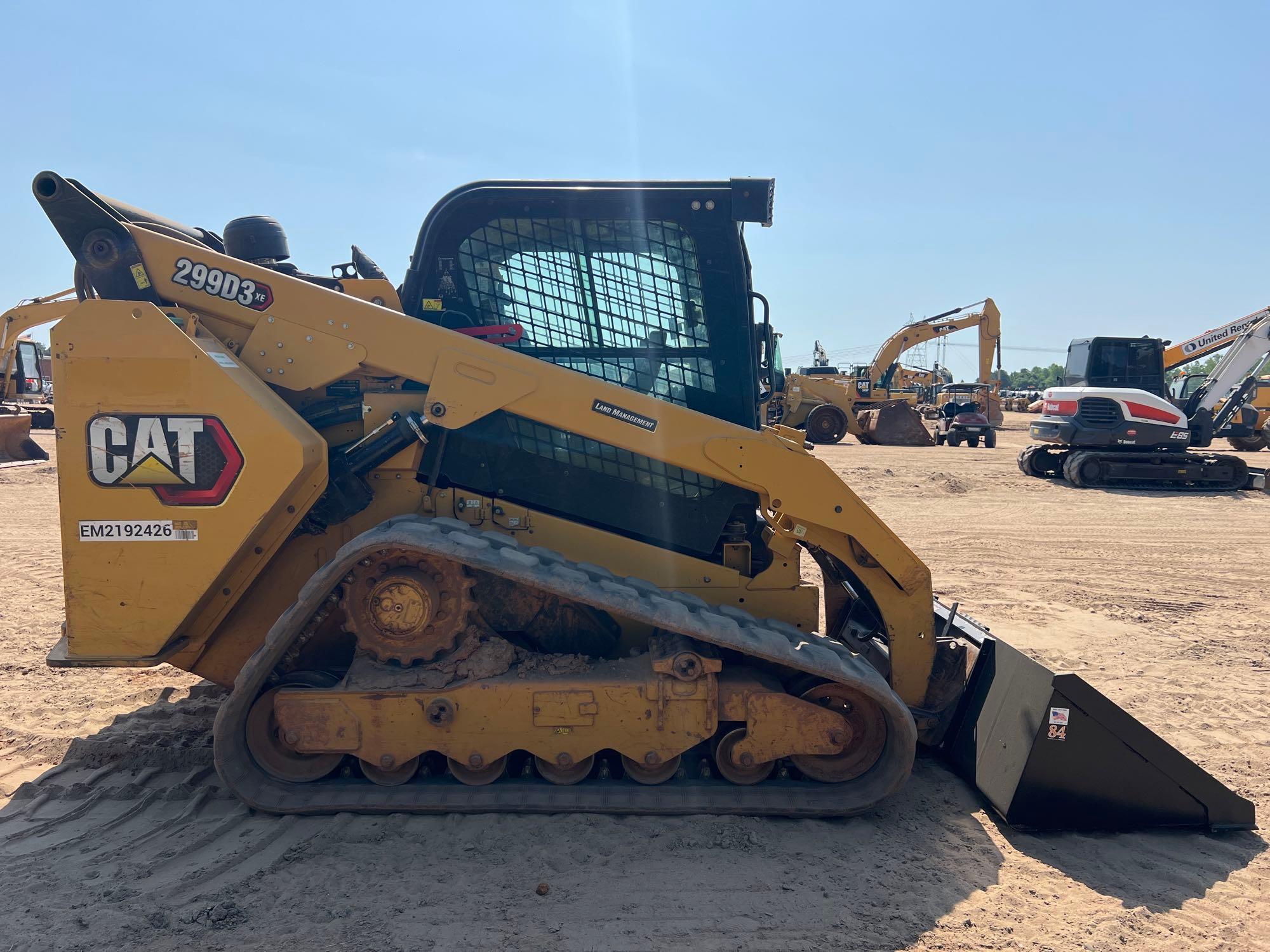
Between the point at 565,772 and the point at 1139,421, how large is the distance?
15.1m

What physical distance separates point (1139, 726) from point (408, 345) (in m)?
3.53

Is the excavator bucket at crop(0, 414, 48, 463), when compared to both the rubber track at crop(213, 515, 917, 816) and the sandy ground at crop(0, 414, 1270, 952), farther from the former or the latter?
the rubber track at crop(213, 515, 917, 816)

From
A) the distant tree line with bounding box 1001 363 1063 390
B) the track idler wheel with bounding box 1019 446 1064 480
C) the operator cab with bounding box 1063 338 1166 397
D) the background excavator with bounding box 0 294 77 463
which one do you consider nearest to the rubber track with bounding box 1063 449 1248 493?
the track idler wheel with bounding box 1019 446 1064 480

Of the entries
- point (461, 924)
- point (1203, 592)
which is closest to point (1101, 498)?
point (1203, 592)

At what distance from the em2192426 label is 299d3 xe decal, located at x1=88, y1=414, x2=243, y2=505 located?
0.14 metres

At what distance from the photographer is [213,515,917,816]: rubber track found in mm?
3408

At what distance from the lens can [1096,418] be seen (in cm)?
1548

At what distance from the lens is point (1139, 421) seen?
50.0 feet

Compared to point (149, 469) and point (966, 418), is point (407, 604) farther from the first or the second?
point (966, 418)

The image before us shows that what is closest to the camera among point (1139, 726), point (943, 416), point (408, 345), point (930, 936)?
point (930, 936)

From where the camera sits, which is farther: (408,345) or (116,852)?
(408,345)

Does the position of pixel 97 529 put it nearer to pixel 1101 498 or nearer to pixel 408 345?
pixel 408 345

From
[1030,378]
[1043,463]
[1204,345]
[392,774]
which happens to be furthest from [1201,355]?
[1030,378]

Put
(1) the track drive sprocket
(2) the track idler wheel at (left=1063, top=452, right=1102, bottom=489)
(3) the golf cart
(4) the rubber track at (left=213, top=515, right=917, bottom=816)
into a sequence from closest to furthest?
1. (4) the rubber track at (left=213, top=515, right=917, bottom=816)
2. (1) the track drive sprocket
3. (2) the track idler wheel at (left=1063, top=452, right=1102, bottom=489)
4. (3) the golf cart
